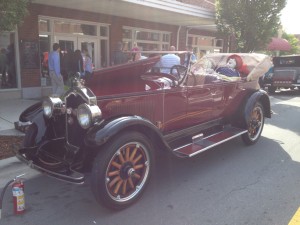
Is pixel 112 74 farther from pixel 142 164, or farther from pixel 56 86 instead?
pixel 56 86

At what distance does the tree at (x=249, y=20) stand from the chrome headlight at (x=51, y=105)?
427 inches

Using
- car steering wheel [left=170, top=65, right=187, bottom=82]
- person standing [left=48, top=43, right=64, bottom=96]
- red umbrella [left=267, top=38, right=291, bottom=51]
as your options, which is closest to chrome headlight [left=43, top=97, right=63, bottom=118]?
car steering wheel [left=170, top=65, right=187, bottom=82]

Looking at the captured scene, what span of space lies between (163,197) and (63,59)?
8.07 meters

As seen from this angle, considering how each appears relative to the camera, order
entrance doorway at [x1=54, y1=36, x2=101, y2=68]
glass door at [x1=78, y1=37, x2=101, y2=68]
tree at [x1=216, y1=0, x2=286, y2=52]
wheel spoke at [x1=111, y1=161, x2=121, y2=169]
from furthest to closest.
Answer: tree at [x1=216, y1=0, x2=286, y2=52] → glass door at [x1=78, y1=37, x2=101, y2=68] → entrance doorway at [x1=54, y1=36, x2=101, y2=68] → wheel spoke at [x1=111, y1=161, x2=121, y2=169]

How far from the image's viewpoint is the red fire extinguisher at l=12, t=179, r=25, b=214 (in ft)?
9.96

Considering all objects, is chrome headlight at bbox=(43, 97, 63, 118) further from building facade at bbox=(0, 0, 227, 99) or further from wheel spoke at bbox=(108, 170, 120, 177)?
building facade at bbox=(0, 0, 227, 99)

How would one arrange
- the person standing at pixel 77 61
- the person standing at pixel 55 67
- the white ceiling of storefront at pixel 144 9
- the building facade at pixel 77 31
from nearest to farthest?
1. the person standing at pixel 55 67
2. the person standing at pixel 77 61
3. the building facade at pixel 77 31
4. the white ceiling of storefront at pixel 144 9

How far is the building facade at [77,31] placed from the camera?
393 inches

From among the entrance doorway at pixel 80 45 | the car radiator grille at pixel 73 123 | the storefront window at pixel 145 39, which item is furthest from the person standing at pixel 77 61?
the car radiator grille at pixel 73 123

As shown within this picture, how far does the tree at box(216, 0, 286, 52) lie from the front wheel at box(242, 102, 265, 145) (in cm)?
798

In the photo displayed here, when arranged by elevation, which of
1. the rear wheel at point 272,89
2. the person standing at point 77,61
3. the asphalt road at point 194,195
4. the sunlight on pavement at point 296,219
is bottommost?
the asphalt road at point 194,195

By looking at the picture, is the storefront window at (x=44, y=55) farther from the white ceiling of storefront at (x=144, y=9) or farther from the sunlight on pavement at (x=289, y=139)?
the sunlight on pavement at (x=289, y=139)

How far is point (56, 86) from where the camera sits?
372 inches

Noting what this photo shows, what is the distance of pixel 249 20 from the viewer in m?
12.5
